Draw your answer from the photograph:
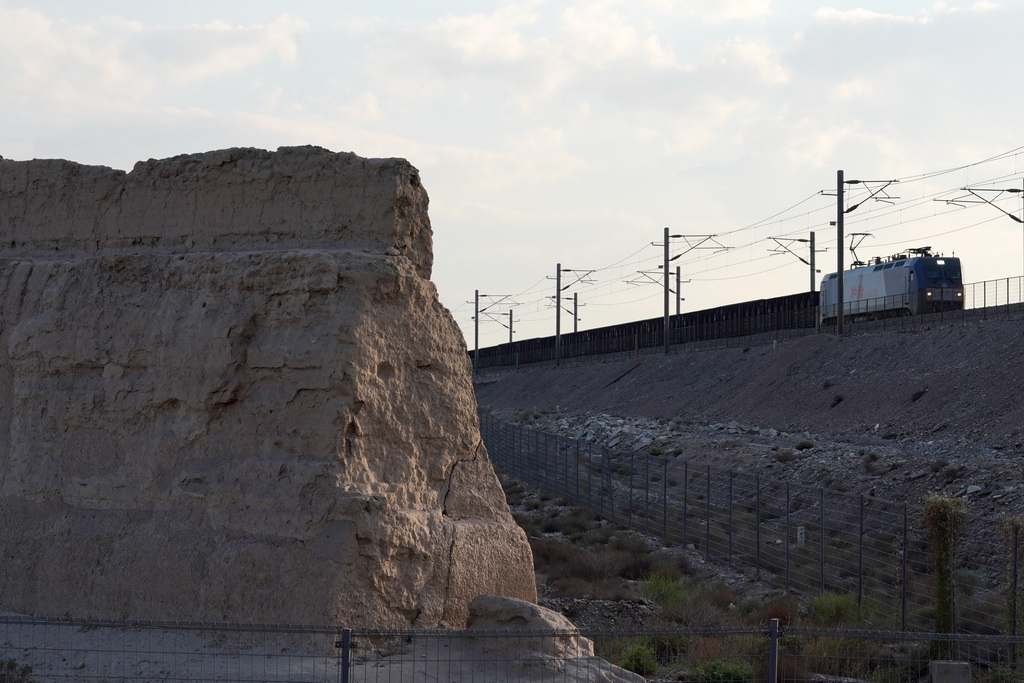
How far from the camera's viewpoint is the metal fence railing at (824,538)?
42.8 ft

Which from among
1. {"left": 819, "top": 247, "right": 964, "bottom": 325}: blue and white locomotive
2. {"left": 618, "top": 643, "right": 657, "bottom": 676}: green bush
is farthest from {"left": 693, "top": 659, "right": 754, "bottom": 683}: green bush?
{"left": 819, "top": 247, "right": 964, "bottom": 325}: blue and white locomotive

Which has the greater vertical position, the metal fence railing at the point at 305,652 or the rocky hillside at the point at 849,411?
the rocky hillside at the point at 849,411

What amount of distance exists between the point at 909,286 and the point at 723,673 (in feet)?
157

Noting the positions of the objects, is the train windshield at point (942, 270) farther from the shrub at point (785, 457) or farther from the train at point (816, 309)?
the shrub at point (785, 457)

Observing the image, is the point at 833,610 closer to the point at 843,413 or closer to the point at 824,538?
the point at 824,538

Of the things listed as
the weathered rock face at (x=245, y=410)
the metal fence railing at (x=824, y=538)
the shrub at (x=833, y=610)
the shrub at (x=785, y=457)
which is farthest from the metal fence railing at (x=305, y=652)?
the shrub at (x=785, y=457)

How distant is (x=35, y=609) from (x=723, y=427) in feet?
108

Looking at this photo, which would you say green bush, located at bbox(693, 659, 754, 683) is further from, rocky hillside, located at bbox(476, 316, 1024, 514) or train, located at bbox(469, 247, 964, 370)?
train, located at bbox(469, 247, 964, 370)

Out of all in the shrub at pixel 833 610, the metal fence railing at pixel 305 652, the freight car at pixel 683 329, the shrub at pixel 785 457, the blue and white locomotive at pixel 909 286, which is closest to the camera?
the metal fence railing at pixel 305 652

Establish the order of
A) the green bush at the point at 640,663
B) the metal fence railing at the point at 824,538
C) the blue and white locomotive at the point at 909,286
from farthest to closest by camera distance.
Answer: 1. the blue and white locomotive at the point at 909,286
2. the metal fence railing at the point at 824,538
3. the green bush at the point at 640,663

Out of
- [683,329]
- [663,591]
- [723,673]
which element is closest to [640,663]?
[723,673]

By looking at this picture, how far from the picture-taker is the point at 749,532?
19.9 meters

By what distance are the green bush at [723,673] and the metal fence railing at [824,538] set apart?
3.58 m

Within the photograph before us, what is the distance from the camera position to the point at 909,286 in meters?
52.5
